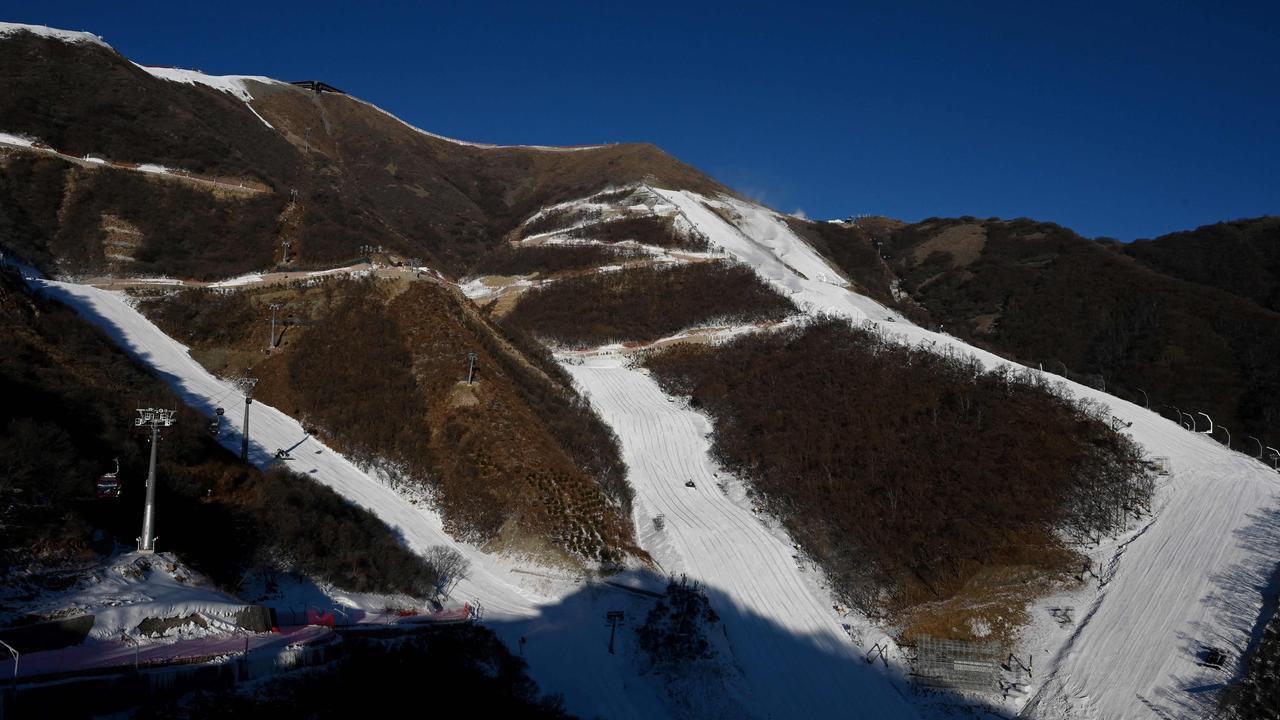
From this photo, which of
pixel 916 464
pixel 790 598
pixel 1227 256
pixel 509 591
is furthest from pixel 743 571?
pixel 1227 256

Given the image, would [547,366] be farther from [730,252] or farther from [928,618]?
[730,252]

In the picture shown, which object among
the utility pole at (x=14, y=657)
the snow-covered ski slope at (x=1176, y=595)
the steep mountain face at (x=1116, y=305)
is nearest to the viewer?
the utility pole at (x=14, y=657)

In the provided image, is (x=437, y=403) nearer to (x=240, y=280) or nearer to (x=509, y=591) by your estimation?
(x=509, y=591)

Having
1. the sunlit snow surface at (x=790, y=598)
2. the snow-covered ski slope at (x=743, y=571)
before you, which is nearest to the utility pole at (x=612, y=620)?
the sunlit snow surface at (x=790, y=598)

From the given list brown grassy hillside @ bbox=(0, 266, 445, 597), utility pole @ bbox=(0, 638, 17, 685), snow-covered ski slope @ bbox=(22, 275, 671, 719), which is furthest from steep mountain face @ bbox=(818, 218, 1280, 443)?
utility pole @ bbox=(0, 638, 17, 685)

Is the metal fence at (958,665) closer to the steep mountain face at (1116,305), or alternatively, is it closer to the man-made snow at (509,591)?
the man-made snow at (509,591)

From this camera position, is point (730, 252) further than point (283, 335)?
Yes

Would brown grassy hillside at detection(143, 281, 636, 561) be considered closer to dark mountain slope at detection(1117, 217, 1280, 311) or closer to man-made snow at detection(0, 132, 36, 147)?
man-made snow at detection(0, 132, 36, 147)

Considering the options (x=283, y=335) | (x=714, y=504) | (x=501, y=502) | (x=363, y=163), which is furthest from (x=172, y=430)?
(x=363, y=163)
